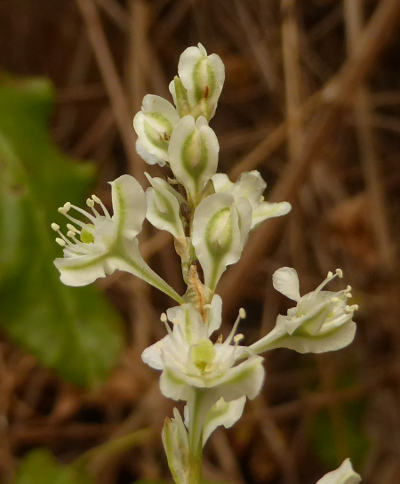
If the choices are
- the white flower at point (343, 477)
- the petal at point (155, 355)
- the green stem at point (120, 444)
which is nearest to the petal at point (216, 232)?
the petal at point (155, 355)

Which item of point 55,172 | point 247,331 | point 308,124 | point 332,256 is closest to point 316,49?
point 308,124

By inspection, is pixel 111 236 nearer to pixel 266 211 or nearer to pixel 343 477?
pixel 266 211

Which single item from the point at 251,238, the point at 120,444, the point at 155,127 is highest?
the point at 251,238

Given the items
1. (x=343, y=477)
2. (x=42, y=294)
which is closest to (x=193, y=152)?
(x=343, y=477)

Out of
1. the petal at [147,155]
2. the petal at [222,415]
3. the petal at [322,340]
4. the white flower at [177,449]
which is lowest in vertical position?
the white flower at [177,449]

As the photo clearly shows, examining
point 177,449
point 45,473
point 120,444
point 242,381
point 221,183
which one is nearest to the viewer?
point 242,381

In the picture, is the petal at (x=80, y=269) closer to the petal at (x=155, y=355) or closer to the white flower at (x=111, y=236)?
the white flower at (x=111, y=236)

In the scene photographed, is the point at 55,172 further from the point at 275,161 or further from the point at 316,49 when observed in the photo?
the point at 316,49
